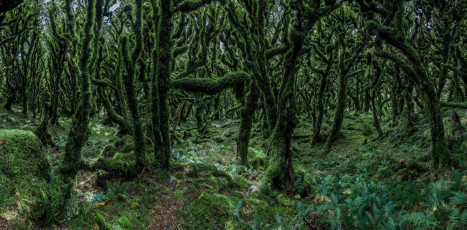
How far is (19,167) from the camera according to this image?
4090 millimetres

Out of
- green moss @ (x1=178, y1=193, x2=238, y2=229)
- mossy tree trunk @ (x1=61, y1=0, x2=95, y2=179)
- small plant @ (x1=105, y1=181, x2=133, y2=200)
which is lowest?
green moss @ (x1=178, y1=193, x2=238, y2=229)

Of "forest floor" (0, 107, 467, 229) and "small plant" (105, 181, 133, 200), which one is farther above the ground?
"small plant" (105, 181, 133, 200)

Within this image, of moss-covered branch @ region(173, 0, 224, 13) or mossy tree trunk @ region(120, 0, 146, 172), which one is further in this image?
moss-covered branch @ region(173, 0, 224, 13)

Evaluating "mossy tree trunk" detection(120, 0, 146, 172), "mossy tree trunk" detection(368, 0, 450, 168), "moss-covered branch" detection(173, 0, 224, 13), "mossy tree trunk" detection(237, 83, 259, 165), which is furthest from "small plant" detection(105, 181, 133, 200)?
"mossy tree trunk" detection(368, 0, 450, 168)

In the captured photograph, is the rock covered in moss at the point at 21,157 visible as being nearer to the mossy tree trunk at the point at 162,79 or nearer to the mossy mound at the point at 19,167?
the mossy mound at the point at 19,167

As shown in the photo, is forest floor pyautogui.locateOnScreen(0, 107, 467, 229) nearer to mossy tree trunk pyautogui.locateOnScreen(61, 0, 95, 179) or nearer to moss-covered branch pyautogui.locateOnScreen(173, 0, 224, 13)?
mossy tree trunk pyautogui.locateOnScreen(61, 0, 95, 179)

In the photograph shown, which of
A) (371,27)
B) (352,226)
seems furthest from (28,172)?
(371,27)

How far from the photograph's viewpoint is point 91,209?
15.5 feet

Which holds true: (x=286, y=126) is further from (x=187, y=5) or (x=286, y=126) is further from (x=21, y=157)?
(x=21, y=157)

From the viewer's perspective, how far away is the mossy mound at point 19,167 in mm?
3715

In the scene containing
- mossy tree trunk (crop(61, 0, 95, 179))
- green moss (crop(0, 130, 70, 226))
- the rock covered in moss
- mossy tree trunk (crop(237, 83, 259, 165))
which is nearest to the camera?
green moss (crop(0, 130, 70, 226))

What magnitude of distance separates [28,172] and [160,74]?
3052mm

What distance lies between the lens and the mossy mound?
12.2 feet

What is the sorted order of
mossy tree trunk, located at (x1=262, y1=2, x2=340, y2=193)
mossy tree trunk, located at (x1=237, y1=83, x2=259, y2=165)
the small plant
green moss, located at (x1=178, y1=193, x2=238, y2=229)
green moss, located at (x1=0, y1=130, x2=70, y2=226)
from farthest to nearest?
mossy tree trunk, located at (x1=237, y1=83, x2=259, y2=165), mossy tree trunk, located at (x1=262, y1=2, x2=340, y2=193), the small plant, green moss, located at (x1=178, y1=193, x2=238, y2=229), green moss, located at (x1=0, y1=130, x2=70, y2=226)
